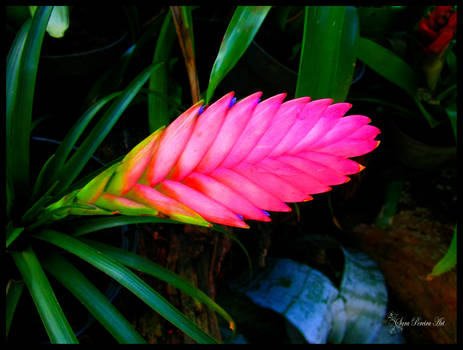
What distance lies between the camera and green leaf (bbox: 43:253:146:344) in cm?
57

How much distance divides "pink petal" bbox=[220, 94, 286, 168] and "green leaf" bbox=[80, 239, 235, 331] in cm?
35

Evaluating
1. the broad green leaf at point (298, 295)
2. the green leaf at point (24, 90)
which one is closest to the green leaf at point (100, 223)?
the green leaf at point (24, 90)

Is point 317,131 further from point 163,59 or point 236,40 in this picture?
point 163,59

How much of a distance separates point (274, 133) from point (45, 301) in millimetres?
411

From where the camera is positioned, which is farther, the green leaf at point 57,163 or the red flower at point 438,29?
the red flower at point 438,29

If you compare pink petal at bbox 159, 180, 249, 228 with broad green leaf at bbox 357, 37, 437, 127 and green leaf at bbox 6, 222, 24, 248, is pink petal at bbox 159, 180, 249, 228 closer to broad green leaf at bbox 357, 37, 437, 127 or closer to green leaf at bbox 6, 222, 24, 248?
green leaf at bbox 6, 222, 24, 248

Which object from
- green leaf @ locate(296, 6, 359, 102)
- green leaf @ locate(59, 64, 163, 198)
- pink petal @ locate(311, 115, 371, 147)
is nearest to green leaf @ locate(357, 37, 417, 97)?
green leaf @ locate(296, 6, 359, 102)

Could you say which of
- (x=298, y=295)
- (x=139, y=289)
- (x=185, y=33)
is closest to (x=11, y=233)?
(x=139, y=289)

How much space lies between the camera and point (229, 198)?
1.22 feet

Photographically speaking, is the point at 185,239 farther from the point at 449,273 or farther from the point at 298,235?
the point at 449,273

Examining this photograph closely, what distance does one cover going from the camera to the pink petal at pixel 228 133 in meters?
0.37

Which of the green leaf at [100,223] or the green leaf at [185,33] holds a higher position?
the green leaf at [185,33]

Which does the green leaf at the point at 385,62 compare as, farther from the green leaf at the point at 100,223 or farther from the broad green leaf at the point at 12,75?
the broad green leaf at the point at 12,75

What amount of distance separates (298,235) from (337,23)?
33.2 inches
